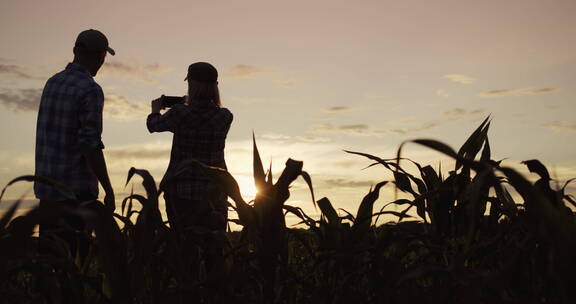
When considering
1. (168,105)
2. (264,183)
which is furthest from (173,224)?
(168,105)

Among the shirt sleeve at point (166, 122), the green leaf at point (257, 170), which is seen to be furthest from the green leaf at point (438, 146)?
the shirt sleeve at point (166, 122)

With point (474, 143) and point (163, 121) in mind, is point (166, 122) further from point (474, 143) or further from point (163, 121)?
point (474, 143)

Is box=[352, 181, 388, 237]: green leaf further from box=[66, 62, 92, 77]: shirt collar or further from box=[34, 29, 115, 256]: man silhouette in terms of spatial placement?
box=[66, 62, 92, 77]: shirt collar

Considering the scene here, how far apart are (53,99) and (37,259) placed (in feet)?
9.67

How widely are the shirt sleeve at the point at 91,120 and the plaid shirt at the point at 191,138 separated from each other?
652mm

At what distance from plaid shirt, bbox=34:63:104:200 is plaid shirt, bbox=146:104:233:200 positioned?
0.68 m

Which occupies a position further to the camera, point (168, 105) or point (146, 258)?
point (168, 105)

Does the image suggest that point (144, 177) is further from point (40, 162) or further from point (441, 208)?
point (40, 162)

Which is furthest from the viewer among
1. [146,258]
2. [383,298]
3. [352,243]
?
[352,243]

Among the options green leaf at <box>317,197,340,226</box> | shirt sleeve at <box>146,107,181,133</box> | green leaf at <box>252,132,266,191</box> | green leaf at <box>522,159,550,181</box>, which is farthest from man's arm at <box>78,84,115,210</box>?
green leaf at <box>522,159,550,181</box>

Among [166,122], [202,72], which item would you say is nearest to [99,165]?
[166,122]

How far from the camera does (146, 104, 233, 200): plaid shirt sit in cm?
512

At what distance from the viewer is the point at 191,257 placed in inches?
93.2

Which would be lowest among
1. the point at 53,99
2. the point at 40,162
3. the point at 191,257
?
the point at 191,257
